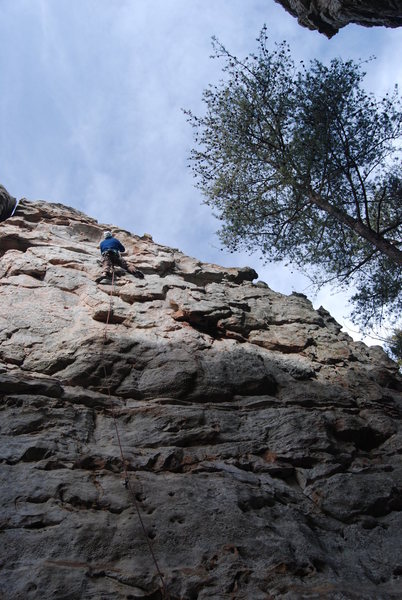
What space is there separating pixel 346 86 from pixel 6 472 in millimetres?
12003

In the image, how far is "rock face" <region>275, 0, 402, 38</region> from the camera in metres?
11.5

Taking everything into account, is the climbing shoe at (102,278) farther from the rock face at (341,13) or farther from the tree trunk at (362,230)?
the rock face at (341,13)

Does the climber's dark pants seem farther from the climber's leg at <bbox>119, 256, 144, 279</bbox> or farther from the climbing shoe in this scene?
the climbing shoe

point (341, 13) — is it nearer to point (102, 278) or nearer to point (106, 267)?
point (106, 267)

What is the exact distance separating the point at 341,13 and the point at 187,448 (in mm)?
11777

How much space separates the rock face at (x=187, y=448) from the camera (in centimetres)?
481

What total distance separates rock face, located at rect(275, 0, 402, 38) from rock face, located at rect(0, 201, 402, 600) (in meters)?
7.52

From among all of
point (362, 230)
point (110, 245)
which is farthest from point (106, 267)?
point (362, 230)

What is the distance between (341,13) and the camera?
12.6 m

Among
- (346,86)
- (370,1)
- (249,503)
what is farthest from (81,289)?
(370,1)

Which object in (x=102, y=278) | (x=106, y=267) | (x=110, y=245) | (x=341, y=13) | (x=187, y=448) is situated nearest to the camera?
(x=187, y=448)

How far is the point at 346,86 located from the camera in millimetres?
12719

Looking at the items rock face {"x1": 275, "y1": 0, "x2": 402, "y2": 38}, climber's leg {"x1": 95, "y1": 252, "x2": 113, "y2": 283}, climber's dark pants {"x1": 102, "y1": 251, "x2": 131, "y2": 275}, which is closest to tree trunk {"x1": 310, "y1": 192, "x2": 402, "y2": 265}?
rock face {"x1": 275, "y1": 0, "x2": 402, "y2": 38}

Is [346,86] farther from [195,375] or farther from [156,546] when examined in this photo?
[156,546]
